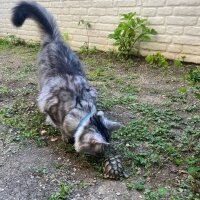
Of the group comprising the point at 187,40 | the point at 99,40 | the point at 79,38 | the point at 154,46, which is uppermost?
the point at 187,40

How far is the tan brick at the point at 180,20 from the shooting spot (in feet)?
14.9

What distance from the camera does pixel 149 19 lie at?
5027mm

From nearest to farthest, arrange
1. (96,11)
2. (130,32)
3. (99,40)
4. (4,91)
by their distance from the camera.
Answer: (4,91)
(130,32)
(96,11)
(99,40)

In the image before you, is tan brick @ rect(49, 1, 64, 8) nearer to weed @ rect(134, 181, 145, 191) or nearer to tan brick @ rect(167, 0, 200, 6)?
tan brick @ rect(167, 0, 200, 6)

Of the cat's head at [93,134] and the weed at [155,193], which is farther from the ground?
the cat's head at [93,134]

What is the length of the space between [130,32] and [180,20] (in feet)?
2.50

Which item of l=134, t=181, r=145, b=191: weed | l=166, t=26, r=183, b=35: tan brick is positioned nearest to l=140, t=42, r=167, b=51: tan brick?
l=166, t=26, r=183, b=35: tan brick

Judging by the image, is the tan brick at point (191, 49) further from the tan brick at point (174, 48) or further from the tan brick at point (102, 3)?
the tan brick at point (102, 3)

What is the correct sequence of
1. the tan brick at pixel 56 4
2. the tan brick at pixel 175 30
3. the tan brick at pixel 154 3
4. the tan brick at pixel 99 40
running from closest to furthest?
1. the tan brick at pixel 175 30
2. the tan brick at pixel 154 3
3. the tan brick at pixel 99 40
4. the tan brick at pixel 56 4

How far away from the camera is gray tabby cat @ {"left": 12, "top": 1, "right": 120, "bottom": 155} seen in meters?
2.44

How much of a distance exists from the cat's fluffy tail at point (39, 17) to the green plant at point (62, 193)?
5.74 ft

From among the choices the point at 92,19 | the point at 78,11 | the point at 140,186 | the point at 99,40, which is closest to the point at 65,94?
the point at 140,186

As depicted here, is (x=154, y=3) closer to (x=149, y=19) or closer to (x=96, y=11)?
(x=149, y=19)

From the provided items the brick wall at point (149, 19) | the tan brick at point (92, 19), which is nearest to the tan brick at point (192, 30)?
the brick wall at point (149, 19)
